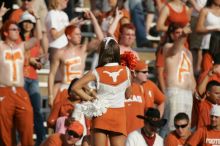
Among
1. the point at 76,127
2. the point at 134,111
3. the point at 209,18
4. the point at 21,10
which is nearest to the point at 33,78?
the point at 21,10

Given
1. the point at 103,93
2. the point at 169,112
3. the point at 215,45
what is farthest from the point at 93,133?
the point at 215,45

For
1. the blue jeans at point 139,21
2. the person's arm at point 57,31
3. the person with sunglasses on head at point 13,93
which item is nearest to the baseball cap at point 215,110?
the person with sunglasses on head at point 13,93

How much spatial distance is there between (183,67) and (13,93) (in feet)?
8.04

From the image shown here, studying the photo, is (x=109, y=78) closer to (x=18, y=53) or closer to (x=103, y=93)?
(x=103, y=93)

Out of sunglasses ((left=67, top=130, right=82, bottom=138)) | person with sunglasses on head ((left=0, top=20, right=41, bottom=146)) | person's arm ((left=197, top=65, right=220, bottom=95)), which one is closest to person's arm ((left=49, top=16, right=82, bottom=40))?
person with sunglasses on head ((left=0, top=20, right=41, bottom=146))

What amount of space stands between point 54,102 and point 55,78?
0.66 metres

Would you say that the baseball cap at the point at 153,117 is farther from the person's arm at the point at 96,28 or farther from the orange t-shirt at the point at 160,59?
the person's arm at the point at 96,28

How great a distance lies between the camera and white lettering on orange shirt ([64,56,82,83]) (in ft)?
51.6

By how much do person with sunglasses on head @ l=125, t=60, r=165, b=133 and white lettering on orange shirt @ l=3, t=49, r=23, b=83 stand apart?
62.0 inches

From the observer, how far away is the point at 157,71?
1609 centimetres

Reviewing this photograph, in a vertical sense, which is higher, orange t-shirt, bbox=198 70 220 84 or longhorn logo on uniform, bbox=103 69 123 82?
longhorn logo on uniform, bbox=103 69 123 82

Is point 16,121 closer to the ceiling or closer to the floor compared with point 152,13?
closer to the floor

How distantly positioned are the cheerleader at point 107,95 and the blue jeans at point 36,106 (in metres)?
4.02

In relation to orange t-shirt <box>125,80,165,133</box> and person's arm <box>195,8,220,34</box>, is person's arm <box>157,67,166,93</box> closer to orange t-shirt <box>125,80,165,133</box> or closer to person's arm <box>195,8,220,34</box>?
orange t-shirt <box>125,80,165,133</box>
